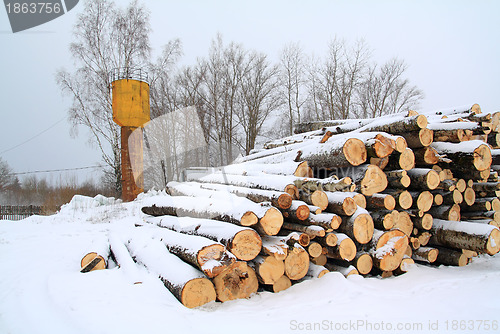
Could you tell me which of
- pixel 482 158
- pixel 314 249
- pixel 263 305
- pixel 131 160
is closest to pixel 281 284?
pixel 263 305

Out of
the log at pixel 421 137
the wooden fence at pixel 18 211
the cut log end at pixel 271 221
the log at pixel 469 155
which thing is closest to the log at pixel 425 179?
the log at pixel 421 137

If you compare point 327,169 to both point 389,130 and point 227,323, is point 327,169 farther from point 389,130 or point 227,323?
point 227,323

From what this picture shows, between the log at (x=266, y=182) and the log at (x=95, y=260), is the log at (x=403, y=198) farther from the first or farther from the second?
the log at (x=95, y=260)

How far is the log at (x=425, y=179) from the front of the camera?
14.8ft

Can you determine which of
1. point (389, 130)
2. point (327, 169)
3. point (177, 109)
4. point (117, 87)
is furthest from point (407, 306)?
point (177, 109)

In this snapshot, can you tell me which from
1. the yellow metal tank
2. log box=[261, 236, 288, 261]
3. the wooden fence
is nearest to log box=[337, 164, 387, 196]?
log box=[261, 236, 288, 261]

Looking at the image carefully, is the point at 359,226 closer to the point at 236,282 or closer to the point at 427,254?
the point at 427,254

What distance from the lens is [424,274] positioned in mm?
4141

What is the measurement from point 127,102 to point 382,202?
11.3m

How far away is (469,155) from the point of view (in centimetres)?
473

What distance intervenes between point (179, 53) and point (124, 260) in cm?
1701

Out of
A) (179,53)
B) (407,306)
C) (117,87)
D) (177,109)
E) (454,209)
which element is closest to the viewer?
(407,306)

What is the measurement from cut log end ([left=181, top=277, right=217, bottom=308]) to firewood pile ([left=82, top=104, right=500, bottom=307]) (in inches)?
0.4

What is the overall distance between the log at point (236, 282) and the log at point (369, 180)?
2.03 metres
